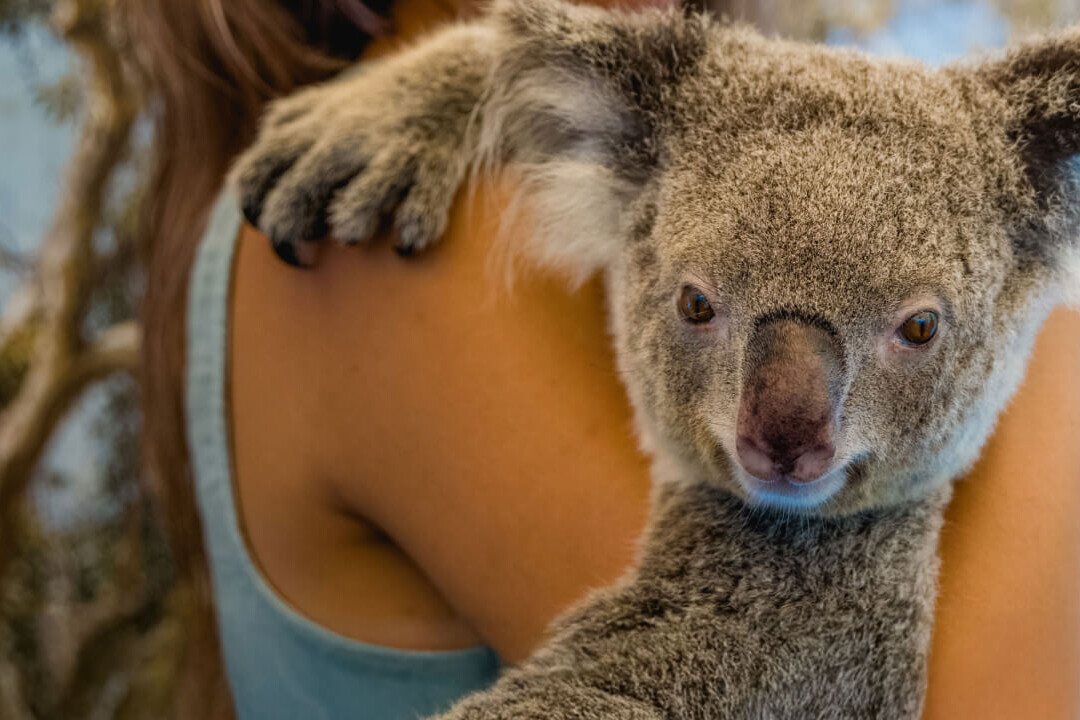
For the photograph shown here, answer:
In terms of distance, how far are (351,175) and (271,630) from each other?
0.59 metres

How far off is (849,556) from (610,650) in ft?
0.84

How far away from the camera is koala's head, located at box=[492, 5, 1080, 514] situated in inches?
31.0

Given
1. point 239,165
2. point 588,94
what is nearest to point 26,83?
point 239,165

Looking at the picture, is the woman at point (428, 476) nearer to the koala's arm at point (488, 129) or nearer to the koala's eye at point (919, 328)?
the koala's arm at point (488, 129)

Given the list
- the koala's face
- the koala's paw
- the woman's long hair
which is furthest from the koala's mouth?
the woman's long hair

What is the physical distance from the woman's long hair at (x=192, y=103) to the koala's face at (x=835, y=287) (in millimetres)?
675

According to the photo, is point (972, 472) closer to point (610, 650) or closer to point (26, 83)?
point (610, 650)

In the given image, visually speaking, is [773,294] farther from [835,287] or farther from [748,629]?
[748,629]

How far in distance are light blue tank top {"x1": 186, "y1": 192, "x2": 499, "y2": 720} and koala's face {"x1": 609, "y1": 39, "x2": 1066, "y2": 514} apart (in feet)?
1.49

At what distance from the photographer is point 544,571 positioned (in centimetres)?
96

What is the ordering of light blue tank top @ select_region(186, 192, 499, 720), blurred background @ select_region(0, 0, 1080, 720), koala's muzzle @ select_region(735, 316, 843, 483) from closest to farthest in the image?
koala's muzzle @ select_region(735, 316, 843, 483), light blue tank top @ select_region(186, 192, 499, 720), blurred background @ select_region(0, 0, 1080, 720)

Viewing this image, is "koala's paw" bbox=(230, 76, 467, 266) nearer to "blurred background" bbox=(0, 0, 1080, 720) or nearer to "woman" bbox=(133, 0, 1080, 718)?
"woman" bbox=(133, 0, 1080, 718)

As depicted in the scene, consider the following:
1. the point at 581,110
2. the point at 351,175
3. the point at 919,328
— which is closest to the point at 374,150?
the point at 351,175

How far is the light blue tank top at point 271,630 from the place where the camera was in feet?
3.80
